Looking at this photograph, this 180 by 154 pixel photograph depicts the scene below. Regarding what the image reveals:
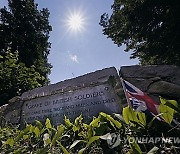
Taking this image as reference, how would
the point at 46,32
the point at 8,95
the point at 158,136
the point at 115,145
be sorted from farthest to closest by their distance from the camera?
the point at 46,32
the point at 8,95
the point at 158,136
the point at 115,145

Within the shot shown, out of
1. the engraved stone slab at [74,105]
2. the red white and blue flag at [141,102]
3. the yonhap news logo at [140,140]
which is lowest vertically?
the yonhap news logo at [140,140]

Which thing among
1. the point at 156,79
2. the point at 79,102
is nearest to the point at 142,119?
the point at 79,102

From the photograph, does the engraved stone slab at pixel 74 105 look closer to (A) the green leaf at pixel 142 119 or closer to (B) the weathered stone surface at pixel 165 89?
(B) the weathered stone surface at pixel 165 89

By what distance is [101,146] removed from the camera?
147 cm

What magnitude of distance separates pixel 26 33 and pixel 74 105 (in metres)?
12.1

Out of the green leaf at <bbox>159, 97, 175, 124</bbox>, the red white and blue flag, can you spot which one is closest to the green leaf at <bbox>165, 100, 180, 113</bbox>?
the green leaf at <bbox>159, 97, 175, 124</bbox>

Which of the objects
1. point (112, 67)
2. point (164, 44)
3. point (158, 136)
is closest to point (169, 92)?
point (112, 67)

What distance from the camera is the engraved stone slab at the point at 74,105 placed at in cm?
370

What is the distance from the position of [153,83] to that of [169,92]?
39cm

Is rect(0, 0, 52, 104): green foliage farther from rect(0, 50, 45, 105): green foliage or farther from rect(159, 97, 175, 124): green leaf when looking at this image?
rect(159, 97, 175, 124): green leaf

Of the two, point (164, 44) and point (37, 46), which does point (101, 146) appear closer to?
point (164, 44)

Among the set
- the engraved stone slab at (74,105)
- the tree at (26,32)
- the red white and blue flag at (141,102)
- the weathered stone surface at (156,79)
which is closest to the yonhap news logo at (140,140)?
the red white and blue flag at (141,102)

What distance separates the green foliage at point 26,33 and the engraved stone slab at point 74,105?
7859mm

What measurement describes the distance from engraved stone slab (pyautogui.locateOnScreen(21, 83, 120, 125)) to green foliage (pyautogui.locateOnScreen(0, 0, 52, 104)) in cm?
786
